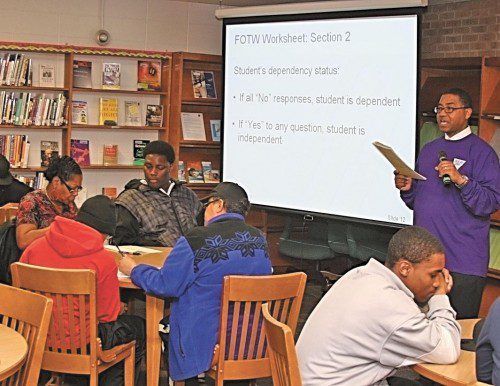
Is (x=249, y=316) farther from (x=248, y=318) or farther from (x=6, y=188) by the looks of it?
(x=6, y=188)

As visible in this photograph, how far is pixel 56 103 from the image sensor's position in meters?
8.40

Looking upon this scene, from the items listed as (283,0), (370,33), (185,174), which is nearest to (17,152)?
(185,174)

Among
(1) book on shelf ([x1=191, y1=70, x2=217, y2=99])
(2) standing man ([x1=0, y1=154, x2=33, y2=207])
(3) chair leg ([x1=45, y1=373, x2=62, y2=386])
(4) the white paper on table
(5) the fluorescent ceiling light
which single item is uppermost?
(5) the fluorescent ceiling light

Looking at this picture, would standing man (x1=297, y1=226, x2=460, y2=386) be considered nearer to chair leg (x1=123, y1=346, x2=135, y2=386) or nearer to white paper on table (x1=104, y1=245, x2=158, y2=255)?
chair leg (x1=123, y1=346, x2=135, y2=386)

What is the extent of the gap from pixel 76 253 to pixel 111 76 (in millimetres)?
4936

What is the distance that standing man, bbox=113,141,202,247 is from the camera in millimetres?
5508

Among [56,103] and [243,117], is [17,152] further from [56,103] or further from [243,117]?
[243,117]

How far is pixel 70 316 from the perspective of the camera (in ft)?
12.9

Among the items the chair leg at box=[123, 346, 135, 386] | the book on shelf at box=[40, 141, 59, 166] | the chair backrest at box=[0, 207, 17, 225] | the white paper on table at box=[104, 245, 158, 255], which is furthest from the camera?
the book on shelf at box=[40, 141, 59, 166]

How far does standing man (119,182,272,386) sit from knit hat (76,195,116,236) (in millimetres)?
718

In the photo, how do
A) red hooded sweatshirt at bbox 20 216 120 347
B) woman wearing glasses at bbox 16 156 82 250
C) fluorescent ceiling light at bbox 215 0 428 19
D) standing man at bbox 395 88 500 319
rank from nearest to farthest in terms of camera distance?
red hooded sweatshirt at bbox 20 216 120 347 → standing man at bbox 395 88 500 319 → woman wearing glasses at bbox 16 156 82 250 → fluorescent ceiling light at bbox 215 0 428 19

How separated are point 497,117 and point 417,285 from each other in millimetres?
3926

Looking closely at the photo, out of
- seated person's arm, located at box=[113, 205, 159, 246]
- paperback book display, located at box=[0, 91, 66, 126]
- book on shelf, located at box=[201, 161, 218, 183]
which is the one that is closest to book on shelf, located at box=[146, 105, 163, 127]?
book on shelf, located at box=[201, 161, 218, 183]

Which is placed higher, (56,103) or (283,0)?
(283,0)
